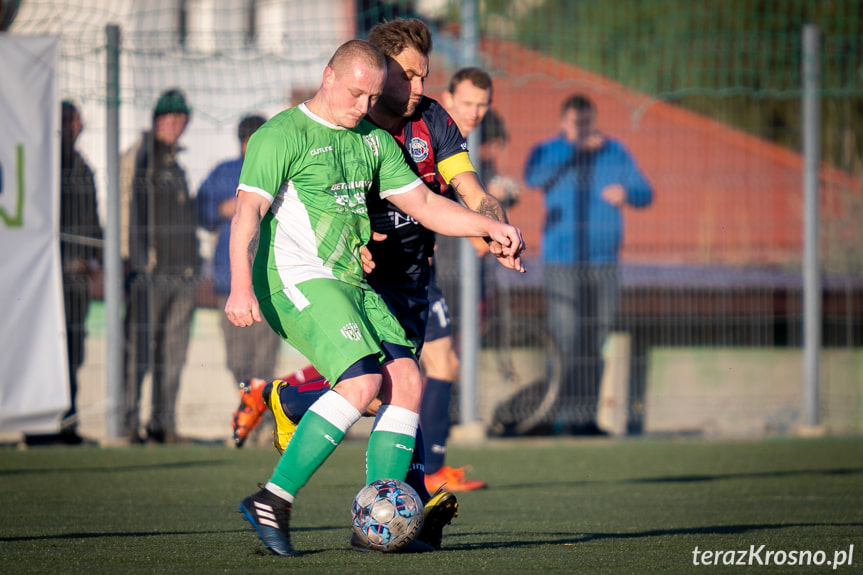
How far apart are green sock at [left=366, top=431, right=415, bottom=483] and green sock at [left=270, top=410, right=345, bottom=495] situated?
230 mm

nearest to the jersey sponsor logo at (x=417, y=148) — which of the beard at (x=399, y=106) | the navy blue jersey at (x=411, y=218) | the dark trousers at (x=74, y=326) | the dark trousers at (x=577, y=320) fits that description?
the navy blue jersey at (x=411, y=218)

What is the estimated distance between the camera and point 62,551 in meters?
4.18

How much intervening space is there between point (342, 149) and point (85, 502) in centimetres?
264

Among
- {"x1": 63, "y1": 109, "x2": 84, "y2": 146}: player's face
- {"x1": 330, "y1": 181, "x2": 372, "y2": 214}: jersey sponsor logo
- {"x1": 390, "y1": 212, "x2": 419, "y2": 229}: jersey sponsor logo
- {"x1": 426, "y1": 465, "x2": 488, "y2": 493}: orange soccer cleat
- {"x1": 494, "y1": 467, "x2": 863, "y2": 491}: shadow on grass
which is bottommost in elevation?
{"x1": 494, "y1": 467, "x2": 863, "y2": 491}: shadow on grass

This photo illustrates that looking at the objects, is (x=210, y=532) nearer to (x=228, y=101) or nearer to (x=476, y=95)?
(x=476, y=95)

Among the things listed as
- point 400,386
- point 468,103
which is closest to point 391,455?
point 400,386

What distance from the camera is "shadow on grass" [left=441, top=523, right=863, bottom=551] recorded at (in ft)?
14.7

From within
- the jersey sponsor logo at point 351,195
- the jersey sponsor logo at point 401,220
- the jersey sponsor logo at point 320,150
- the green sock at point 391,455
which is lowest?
the green sock at point 391,455

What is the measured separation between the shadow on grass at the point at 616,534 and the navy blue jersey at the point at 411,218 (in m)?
1.18

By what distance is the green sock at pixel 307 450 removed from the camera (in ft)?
13.4

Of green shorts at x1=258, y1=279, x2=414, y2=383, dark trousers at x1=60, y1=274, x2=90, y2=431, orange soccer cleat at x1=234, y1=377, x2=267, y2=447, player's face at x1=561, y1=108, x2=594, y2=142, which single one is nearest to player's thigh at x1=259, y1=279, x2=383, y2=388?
green shorts at x1=258, y1=279, x2=414, y2=383

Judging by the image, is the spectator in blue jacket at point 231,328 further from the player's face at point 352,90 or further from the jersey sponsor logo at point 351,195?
the player's face at point 352,90

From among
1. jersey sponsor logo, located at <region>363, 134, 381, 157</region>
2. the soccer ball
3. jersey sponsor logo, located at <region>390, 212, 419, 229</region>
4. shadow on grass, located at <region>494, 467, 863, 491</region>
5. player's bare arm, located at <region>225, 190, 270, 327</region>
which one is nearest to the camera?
player's bare arm, located at <region>225, 190, 270, 327</region>

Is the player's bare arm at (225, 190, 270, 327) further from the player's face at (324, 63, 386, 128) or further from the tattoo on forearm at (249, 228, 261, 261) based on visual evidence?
the player's face at (324, 63, 386, 128)
